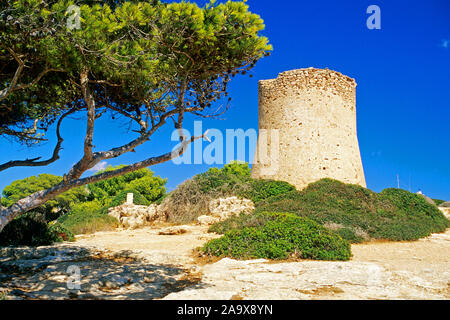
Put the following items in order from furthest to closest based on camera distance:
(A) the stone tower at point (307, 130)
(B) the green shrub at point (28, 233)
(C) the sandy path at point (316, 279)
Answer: (A) the stone tower at point (307, 130)
(B) the green shrub at point (28, 233)
(C) the sandy path at point (316, 279)

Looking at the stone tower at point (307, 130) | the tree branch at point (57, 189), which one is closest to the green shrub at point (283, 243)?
the tree branch at point (57, 189)

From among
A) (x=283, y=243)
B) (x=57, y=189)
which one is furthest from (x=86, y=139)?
(x=283, y=243)

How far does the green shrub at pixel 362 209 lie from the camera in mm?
11727

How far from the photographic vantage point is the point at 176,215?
16.7 m

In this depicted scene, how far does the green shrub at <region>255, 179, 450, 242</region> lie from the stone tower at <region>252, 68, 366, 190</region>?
3.82 ft

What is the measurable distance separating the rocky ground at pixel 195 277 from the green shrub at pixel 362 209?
330 cm

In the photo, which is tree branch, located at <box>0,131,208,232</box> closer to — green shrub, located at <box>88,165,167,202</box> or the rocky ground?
the rocky ground

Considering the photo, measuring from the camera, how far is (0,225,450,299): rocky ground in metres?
4.56

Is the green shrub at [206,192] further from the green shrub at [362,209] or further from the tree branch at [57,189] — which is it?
the tree branch at [57,189]
